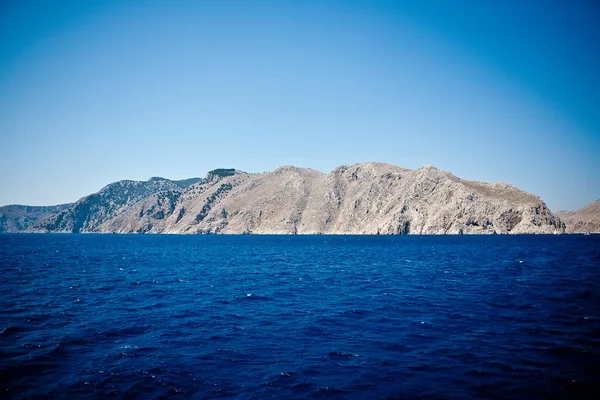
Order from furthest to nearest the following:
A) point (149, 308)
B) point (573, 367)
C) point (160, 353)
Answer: point (149, 308)
point (160, 353)
point (573, 367)

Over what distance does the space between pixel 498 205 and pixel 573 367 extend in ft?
651

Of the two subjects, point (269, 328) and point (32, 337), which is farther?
point (269, 328)

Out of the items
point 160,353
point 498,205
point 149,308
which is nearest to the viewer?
point 160,353

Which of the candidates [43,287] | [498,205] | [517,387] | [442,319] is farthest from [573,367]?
[498,205]

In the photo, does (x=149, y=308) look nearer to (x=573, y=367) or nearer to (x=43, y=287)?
(x=43, y=287)

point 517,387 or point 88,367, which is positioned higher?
point 517,387

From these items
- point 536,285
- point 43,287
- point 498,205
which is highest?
point 498,205

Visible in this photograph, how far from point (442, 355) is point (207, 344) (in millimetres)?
13941

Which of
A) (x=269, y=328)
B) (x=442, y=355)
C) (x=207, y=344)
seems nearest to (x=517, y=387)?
(x=442, y=355)

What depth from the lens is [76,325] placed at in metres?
25.0

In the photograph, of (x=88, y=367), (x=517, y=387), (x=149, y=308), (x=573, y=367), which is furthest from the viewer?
(x=149, y=308)

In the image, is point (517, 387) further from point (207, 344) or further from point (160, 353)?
point (160, 353)

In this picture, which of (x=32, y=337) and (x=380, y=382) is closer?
(x=380, y=382)

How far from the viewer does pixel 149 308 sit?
100 ft
